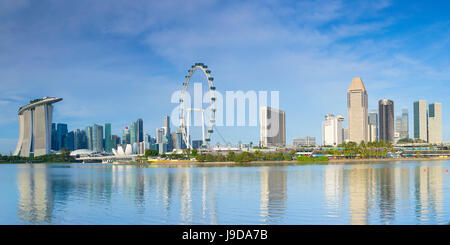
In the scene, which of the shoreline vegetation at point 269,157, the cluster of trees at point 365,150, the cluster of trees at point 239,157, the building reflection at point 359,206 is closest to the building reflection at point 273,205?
the building reflection at point 359,206

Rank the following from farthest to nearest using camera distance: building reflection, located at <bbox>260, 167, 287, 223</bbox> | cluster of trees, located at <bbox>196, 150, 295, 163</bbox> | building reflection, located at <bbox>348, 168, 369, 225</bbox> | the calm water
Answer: cluster of trees, located at <bbox>196, 150, 295, 163</bbox>
building reflection, located at <bbox>260, 167, 287, 223</bbox>
the calm water
building reflection, located at <bbox>348, 168, 369, 225</bbox>

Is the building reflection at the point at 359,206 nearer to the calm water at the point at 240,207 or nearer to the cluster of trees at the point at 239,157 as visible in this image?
the calm water at the point at 240,207

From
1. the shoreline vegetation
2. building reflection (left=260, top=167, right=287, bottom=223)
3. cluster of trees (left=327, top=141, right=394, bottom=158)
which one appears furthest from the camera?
cluster of trees (left=327, top=141, right=394, bottom=158)

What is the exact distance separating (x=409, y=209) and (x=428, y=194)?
32.8 feet

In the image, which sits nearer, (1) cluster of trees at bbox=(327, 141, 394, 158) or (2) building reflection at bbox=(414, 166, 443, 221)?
(2) building reflection at bbox=(414, 166, 443, 221)

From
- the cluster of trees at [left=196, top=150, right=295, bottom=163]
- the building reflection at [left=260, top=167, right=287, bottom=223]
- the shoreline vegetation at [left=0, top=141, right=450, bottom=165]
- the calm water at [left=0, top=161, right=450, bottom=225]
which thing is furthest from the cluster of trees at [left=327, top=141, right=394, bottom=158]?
the building reflection at [left=260, top=167, right=287, bottom=223]

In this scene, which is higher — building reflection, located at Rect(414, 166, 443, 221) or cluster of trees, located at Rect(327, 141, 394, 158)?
building reflection, located at Rect(414, 166, 443, 221)

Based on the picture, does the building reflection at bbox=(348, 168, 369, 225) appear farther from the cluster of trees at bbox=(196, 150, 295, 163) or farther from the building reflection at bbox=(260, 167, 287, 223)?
the cluster of trees at bbox=(196, 150, 295, 163)

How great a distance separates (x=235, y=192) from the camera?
40938mm
